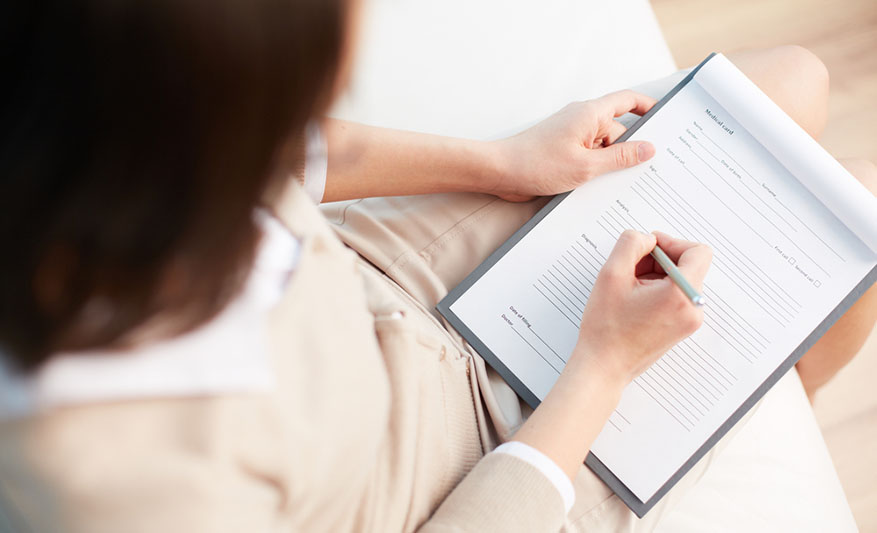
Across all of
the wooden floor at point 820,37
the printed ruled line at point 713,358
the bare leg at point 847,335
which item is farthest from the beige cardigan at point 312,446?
the wooden floor at point 820,37

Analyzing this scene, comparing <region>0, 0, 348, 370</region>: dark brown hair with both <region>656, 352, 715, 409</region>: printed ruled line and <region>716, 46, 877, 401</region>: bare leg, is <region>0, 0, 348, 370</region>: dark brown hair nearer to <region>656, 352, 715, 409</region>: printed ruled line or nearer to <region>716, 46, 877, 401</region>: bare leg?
<region>656, 352, 715, 409</region>: printed ruled line

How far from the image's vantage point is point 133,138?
0.81 feet

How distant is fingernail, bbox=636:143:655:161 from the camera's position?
2.18 ft

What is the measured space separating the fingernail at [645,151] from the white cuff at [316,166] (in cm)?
31

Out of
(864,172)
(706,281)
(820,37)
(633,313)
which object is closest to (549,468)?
(633,313)

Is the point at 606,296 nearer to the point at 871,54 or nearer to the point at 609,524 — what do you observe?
the point at 609,524

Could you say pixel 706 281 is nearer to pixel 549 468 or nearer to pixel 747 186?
pixel 747 186

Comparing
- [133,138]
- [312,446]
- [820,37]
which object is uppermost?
[133,138]

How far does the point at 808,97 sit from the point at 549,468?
1.70 feet

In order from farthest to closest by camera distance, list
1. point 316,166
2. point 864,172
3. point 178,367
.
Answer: point 864,172 → point 316,166 → point 178,367

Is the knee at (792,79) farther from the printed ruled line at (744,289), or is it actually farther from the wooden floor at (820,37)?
the wooden floor at (820,37)

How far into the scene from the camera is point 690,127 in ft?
2.24

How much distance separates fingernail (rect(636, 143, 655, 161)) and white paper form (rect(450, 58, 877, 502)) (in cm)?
2

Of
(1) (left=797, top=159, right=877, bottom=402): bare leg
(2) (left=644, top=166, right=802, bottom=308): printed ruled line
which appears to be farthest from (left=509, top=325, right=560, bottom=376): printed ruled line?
(1) (left=797, top=159, right=877, bottom=402): bare leg
